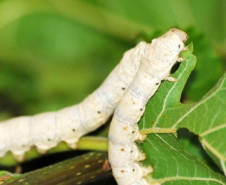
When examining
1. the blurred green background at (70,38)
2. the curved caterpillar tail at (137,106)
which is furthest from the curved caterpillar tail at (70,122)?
the blurred green background at (70,38)

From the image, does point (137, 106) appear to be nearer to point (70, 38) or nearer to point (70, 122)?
point (70, 122)

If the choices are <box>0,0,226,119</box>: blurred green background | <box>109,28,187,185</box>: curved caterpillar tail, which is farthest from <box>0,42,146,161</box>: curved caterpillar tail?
<box>0,0,226,119</box>: blurred green background

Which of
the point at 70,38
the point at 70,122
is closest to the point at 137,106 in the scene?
the point at 70,122

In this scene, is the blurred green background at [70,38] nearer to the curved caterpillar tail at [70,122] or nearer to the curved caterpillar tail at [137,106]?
the curved caterpillar tail at [70,122]

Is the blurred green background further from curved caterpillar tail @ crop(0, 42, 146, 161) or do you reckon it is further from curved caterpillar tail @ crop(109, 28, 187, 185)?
curved caterpillar tail @ crop(109, 28, 187, 185)

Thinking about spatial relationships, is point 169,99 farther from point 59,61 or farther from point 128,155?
point 59,61

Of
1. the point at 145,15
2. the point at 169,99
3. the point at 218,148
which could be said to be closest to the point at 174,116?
the point at 169,99

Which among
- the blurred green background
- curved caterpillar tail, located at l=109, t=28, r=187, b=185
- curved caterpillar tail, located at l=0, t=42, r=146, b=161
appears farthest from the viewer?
the blurred green background
